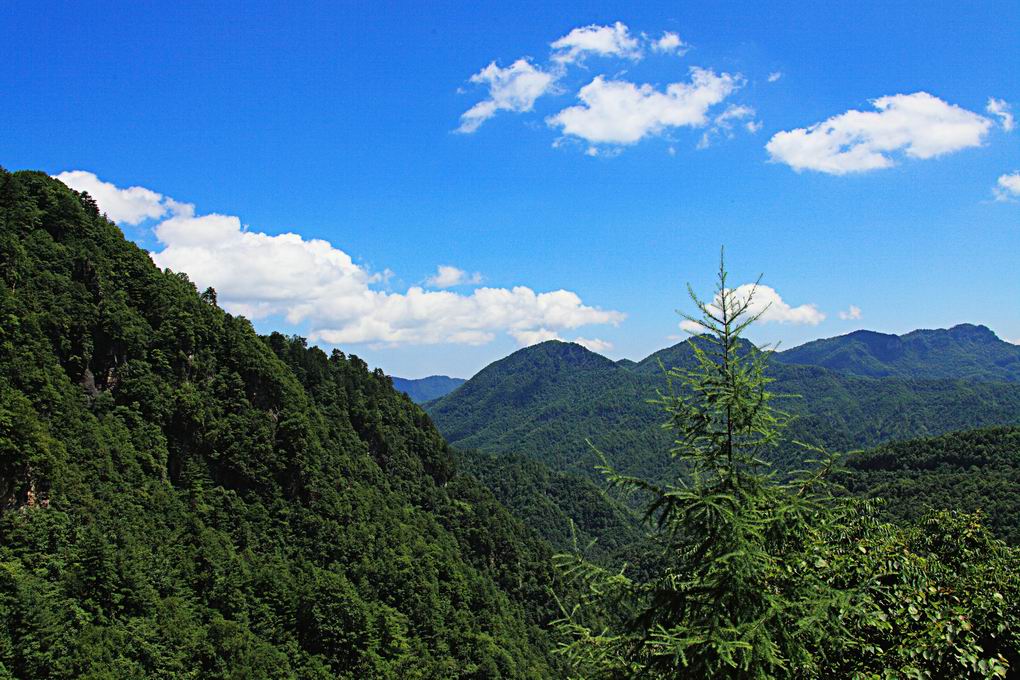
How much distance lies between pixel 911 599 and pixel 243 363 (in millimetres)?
77735

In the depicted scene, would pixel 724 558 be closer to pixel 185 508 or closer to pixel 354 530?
pixel 185 508

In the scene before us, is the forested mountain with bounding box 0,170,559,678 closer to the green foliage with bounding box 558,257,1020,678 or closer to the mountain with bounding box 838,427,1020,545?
the green foliage with bounding box 558,257,1020,678

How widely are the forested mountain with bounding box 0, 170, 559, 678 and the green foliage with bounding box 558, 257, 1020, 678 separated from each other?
145ft

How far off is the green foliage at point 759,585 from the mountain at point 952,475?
286 feet

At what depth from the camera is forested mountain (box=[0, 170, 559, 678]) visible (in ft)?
148

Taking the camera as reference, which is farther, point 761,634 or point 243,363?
point 243,363

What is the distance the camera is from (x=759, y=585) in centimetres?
845

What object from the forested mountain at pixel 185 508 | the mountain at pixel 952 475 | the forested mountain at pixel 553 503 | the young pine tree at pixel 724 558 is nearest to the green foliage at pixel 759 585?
the young pine tree at pixel 724 558

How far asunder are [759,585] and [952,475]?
14492cm

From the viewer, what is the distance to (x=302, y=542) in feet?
233

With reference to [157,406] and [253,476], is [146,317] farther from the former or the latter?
[253,476]

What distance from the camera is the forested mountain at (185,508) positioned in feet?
148

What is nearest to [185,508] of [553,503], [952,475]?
[553,503]

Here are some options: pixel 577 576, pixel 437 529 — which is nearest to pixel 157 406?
pixel 437 529
